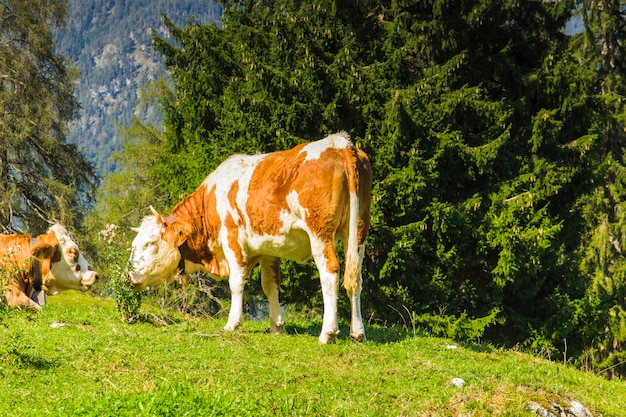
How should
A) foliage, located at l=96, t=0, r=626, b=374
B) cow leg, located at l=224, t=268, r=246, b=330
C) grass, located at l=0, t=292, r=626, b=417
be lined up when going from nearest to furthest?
grass, located at l=0, t=292, r=626, b=417
cow leg, located at l=224, t=268, r=246, b=330
foliage, located at l=96, t=0, r=626, b=374

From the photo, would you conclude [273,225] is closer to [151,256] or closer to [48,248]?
[151,256]

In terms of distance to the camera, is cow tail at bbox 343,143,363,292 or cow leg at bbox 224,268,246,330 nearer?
cow tail at bbox 343,143,363,292

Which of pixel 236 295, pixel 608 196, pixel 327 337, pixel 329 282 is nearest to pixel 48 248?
pixel 236 295

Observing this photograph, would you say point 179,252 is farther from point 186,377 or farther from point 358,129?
point 358,129

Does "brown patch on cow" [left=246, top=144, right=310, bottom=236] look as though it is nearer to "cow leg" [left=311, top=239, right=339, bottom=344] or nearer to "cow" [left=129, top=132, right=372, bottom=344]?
"cow" [left=129, top=132, right=372, bottom=344]

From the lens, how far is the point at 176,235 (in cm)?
1136

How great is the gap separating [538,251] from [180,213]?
814cm

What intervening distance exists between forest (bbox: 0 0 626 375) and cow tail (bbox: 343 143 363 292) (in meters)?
5.45

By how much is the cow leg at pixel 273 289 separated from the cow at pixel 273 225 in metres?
0.02

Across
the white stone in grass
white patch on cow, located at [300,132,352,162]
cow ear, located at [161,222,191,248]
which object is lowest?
the white stone in grass

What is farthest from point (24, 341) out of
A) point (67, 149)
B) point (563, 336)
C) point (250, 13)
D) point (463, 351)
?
point (67, 149)

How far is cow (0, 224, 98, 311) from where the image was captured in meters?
11.3

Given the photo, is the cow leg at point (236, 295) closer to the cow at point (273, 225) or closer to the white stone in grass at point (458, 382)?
the cow at point (273, 225)

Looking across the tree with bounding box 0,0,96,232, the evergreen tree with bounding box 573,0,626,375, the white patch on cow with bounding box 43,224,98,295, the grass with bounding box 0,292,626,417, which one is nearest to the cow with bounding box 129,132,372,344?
the grass with bounding box 0,292,626,417
